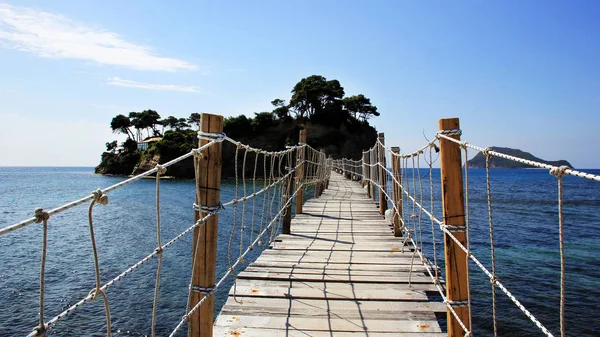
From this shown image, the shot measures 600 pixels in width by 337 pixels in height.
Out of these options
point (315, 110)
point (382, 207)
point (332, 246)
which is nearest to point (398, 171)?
point (332, 246)

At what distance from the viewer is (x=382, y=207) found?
6965 millimetres

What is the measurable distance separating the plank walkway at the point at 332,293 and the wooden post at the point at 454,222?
0.38 metres

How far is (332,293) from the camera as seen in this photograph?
316cm

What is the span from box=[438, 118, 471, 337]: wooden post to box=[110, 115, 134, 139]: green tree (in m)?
75.2

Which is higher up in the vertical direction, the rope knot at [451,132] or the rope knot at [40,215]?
the rope knot at [451,132]

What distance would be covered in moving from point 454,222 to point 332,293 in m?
1.36

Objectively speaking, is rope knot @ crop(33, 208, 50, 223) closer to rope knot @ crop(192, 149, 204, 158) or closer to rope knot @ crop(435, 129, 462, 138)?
rope knot @ crop(192, 149, 204, 158)

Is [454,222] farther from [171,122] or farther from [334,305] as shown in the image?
[171,122]

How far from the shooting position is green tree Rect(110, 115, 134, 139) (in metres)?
69.1

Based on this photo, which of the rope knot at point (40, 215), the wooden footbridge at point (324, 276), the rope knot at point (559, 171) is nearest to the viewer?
the rope knot at point (40, 215)

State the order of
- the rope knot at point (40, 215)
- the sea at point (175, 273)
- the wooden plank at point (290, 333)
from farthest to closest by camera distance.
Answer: the sea at point (175, 273) → the wooden plank at point (290, 333) → the rope knot at point (40, 215)

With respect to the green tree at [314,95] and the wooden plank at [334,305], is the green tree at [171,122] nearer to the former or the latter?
the green tree at [314,95]

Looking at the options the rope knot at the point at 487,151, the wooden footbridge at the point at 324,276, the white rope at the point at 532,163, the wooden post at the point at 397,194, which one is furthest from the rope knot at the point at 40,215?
the wooden post at the point at 397,194

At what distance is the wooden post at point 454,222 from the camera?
2162 millimetres
